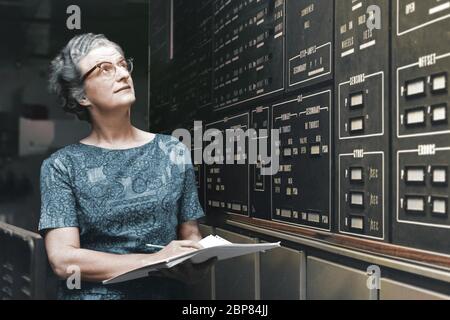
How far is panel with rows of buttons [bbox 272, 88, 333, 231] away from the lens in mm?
1539

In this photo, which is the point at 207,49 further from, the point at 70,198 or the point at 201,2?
the point at 70,198

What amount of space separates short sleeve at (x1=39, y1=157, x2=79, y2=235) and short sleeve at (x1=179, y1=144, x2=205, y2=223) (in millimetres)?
325

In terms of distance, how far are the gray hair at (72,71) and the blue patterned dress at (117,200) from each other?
4.8 inches

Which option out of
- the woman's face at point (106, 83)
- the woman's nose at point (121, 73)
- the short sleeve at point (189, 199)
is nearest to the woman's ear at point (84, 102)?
the woman's face at point (106, 83)

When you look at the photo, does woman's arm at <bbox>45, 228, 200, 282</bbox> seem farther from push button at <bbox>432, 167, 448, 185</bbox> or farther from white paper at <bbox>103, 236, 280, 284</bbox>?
push button at <bbox>432, 167, 448, 185</bbox>

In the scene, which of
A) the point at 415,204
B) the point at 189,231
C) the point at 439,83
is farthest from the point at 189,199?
the point at 439,83

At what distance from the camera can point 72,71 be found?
1.78 meters

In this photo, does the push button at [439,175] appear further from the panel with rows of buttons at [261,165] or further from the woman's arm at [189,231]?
the woman's arm at [189,231]

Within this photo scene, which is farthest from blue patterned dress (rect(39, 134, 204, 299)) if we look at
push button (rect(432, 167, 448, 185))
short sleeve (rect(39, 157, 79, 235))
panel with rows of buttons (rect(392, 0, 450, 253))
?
push button (rect(432, 167, 448, 185))

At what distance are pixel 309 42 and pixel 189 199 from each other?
1.97 feet
